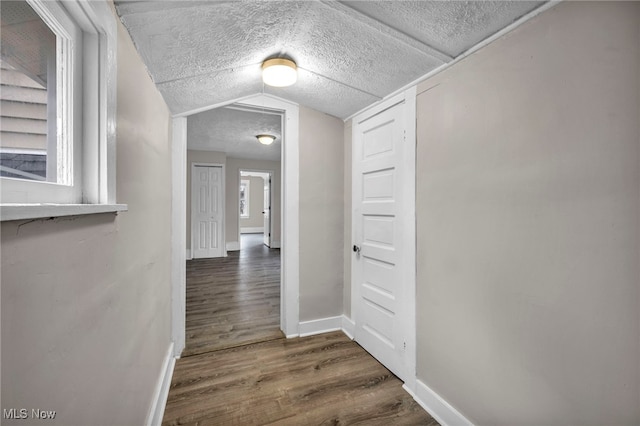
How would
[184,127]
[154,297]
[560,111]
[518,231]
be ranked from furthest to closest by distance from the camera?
[184,127] < [154,297] < [518,231] < [560,111]

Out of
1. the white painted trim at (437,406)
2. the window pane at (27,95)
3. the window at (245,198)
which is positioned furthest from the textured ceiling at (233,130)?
the window at (245,198)

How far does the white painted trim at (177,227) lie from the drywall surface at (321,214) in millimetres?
978

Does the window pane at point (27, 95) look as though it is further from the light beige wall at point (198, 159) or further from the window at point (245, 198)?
the window at point (245, 198)

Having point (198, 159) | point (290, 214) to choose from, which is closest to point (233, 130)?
point (198, 159)

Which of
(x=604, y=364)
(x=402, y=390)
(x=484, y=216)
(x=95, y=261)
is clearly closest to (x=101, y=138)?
(x=95, y=261)

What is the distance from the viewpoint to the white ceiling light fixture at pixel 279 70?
161 centimetres

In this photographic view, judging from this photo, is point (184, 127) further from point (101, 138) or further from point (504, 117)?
point (504, 117)

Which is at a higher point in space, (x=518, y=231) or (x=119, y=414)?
(x=518, y=231)

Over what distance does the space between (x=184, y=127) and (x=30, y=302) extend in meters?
1.89

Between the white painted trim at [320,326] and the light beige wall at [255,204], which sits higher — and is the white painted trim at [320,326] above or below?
below

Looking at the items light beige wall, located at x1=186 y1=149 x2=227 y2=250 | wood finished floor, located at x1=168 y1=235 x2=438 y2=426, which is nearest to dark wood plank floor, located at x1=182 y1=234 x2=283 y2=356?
wood finished floor, located at x1=168 y1=235 x2=438 y2=426

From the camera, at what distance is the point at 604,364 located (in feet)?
3.04

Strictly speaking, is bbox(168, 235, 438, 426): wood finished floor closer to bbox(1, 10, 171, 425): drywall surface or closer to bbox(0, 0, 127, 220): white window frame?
bbox(1, 10, 171, 425): drywall surface

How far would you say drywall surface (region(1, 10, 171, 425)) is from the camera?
0.50 meters
